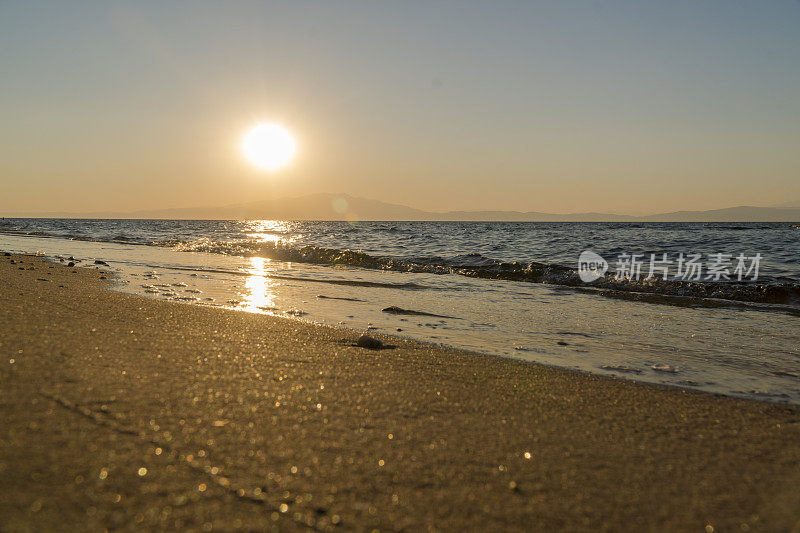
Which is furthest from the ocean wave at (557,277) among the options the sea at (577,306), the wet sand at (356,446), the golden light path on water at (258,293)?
the wet sand at (356,446)

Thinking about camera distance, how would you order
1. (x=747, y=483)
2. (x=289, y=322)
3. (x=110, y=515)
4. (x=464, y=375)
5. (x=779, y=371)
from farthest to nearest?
(x=289, y=322), (x=779, y=371), (x=464, y=375), (x=747, y=483), (x=110, y=515)

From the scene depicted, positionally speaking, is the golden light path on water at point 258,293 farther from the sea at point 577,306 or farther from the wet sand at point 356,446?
the wet sand at point 356,446

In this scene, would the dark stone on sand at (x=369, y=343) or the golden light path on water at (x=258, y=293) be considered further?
the golden light path on water at (x=258, y=293)

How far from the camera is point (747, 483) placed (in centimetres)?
246

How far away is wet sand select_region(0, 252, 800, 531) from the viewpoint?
1944 mm

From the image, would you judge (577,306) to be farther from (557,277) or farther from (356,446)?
(356,446)

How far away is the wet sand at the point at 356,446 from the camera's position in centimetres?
194


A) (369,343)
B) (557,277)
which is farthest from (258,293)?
(557,277)

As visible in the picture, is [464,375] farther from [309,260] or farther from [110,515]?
[309,260]

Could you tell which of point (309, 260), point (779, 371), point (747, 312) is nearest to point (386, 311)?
point (779, 371)

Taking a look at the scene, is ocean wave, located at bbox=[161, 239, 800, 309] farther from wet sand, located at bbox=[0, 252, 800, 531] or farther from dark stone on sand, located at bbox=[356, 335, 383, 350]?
wet sand, located at bbox=[0, 252, 800, 531]

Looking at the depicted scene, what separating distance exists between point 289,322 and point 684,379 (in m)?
4.54

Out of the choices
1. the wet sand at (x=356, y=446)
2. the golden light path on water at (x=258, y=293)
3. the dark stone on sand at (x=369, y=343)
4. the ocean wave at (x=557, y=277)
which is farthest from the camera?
the ocean wave at (x=557, y=277)

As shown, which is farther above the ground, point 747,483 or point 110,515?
point 110,515
